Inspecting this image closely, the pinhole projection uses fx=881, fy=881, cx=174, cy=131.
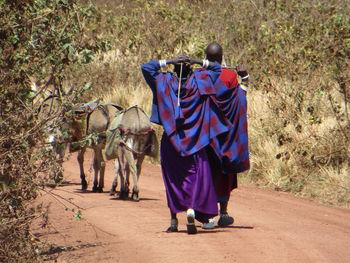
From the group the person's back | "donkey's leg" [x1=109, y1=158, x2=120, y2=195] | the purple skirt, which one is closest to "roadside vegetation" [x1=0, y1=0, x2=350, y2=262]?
"donkey's leg" [x1=109, y1=158, x2=120, y2=195]

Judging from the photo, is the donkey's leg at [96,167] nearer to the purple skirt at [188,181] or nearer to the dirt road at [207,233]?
the dirt road at [207,233]

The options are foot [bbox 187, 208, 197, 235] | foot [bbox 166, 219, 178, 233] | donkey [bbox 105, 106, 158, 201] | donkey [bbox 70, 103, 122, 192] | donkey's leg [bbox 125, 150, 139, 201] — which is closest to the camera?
foot [bbox 187, 208, 197, 235]

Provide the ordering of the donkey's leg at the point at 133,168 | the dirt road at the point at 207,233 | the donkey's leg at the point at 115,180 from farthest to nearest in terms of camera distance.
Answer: the donkey's leg at the point at 115,180 < the donkey's leg at the point at 133,168 < the dirt road at the point at 207,233

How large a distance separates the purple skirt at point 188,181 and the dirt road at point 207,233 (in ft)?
1.11

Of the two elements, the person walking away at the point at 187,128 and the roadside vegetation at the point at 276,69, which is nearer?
the person walking away at the point at 187,128

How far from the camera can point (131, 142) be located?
13.4 m

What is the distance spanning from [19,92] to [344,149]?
25.0 ft

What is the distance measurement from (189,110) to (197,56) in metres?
10.7

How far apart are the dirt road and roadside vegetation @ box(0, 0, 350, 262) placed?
2.84 ft

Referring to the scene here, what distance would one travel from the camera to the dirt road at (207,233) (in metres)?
9.02

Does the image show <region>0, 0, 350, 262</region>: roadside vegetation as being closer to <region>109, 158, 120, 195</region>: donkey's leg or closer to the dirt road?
the dirt road

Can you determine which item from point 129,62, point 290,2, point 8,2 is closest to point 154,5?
point 129,62

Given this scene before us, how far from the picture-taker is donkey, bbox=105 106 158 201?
13.4 m

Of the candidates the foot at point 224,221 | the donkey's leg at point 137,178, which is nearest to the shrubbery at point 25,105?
the foot at point 224,221
